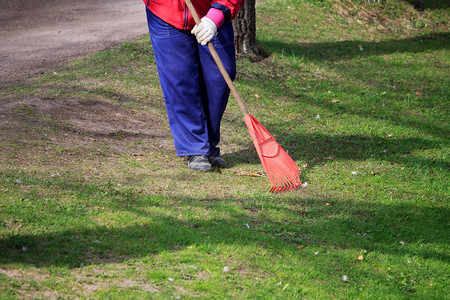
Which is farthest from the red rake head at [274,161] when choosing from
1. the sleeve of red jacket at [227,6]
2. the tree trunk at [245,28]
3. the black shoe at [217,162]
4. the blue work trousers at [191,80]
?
the tree trunk at [245,28]

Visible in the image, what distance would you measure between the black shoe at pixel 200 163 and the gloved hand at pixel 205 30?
1.10 metres

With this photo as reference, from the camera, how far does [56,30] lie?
923 cm

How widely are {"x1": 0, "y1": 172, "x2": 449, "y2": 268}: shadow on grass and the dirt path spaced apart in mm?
3547

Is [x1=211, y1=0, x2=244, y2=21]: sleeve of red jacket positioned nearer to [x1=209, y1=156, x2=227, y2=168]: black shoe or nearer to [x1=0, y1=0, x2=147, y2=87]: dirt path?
[x1=209, y1=156, x2=227, y2=168]: black shoe

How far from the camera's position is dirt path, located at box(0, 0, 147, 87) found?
7.30m

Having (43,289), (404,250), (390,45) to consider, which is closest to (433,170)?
(404,250)

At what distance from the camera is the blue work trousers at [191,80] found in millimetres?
4375

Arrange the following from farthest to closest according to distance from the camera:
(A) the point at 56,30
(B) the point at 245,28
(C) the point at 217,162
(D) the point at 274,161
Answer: (A) the point at 56,30, (B) the point at 245,28, (C) the point at 217,162, (D) the point at 274,161

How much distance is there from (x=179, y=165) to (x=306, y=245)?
1.77m

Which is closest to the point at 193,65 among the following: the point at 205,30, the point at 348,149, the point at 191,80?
the point at 191,80

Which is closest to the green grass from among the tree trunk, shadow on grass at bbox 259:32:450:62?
the tree trunk

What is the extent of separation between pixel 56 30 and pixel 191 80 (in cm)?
581

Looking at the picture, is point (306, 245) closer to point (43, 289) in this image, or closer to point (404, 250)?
point (404, 250)

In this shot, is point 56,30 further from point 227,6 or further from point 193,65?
point 227,6
